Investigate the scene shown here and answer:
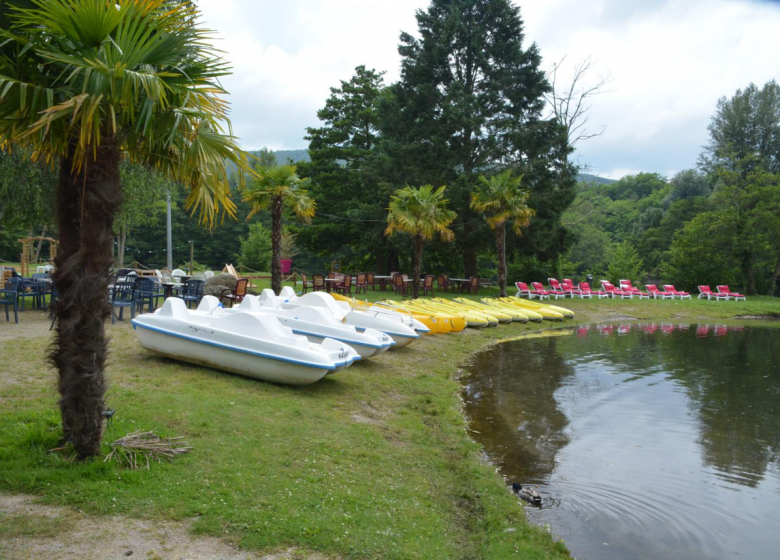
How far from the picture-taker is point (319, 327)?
11344 mm

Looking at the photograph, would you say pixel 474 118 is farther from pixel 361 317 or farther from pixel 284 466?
pixel 284 466

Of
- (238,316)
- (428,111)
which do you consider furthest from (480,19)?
(238,316)

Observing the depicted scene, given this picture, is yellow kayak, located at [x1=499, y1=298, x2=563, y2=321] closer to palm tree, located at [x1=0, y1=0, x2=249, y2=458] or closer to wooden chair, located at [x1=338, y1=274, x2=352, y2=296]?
wooden chair, located at [x1=338, y1=274, x2=352, y2=296]

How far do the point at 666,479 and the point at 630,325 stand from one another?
1785 centimetres

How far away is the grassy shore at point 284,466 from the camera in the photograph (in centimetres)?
451

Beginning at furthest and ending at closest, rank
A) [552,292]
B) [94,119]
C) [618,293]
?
[618,293] → [552,292] → [94,119]

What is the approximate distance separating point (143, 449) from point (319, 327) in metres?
6.06

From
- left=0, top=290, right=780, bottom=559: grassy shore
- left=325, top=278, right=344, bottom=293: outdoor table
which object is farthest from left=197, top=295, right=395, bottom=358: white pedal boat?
left=325, top=278, right=344, bottom=293: outdoor table

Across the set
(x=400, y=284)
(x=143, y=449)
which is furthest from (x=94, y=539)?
(x=400, y=284)

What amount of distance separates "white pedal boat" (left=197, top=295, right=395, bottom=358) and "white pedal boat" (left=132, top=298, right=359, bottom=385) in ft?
4.24

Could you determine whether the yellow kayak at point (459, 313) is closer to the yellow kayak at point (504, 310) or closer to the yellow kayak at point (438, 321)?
the yellow kayak at point (438, 321)

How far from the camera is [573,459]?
765cm

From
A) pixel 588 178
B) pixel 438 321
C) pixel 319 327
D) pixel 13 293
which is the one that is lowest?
pixel 438 321

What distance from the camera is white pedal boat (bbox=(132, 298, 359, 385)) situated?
29.0ft
